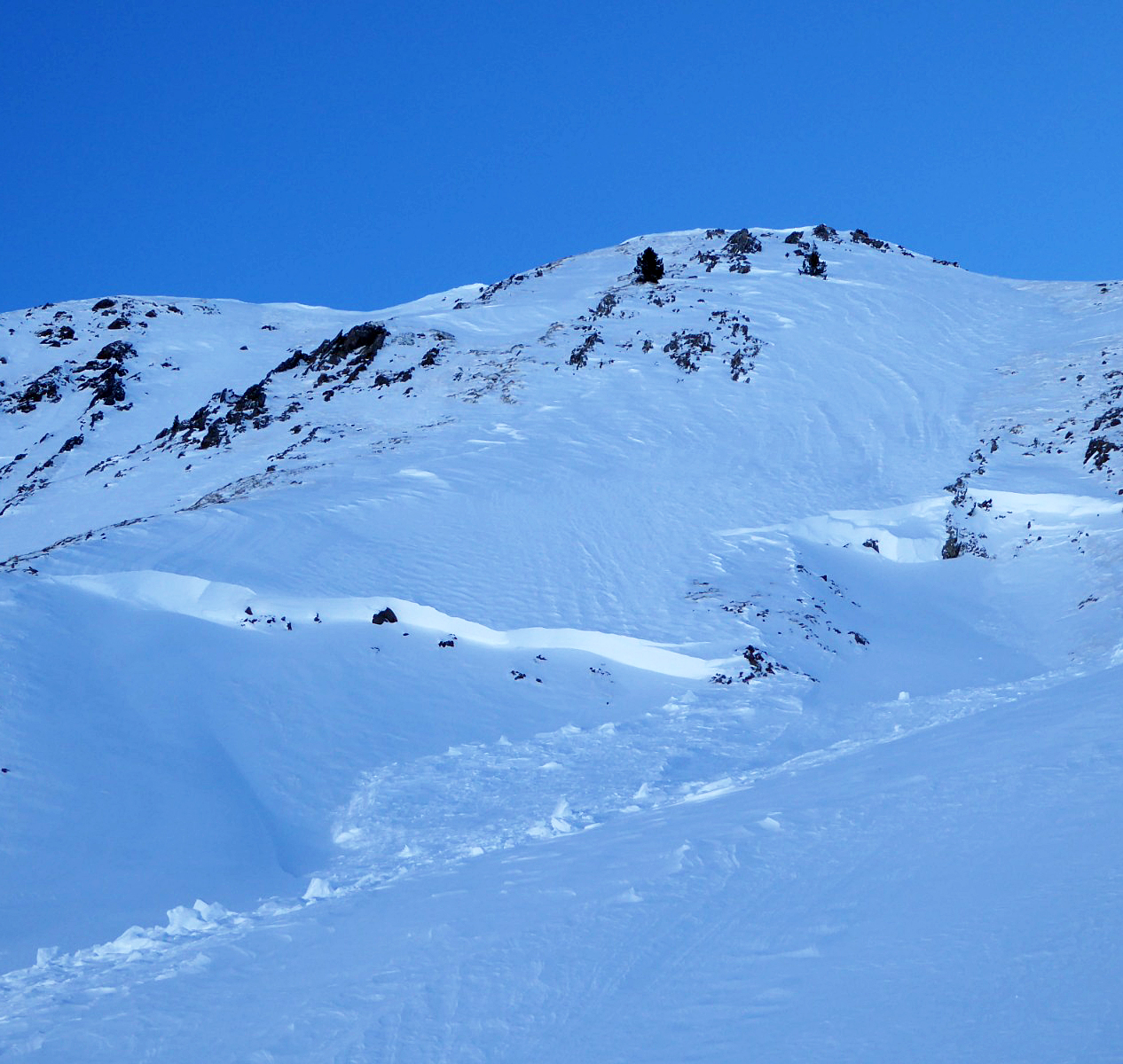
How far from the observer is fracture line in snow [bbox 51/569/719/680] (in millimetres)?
13305

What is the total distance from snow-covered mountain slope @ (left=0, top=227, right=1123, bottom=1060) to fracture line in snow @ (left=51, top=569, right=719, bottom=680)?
0.21ft

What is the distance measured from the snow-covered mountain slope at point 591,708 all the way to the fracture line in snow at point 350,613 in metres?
0.06

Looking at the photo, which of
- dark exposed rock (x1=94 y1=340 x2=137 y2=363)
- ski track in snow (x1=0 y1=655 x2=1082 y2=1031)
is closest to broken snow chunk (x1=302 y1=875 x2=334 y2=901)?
ski track in snow (x1=0 y1=655 x2=1082 y2=1031)

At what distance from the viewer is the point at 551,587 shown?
51.1ft

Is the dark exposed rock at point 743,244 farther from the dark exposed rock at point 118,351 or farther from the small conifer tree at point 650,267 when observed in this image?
the dark exposed rock at point 118,351

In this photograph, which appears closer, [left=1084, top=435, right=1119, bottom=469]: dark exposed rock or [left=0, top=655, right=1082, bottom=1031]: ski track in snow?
[left=0, top=655, right=1082, bottom=1031]: ski track in snow

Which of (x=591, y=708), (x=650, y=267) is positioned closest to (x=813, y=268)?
(x=650, y=267)

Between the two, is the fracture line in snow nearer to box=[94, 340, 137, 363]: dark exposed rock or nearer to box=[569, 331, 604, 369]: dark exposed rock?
box=[569, 331, 604, 369]: dark exposed rock

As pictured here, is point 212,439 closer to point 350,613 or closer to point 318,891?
point 350,613

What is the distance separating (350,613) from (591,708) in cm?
393

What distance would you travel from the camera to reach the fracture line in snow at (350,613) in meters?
13.3

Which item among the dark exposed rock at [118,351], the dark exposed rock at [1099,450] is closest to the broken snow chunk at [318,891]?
the dark exposed rock at [1099,450]

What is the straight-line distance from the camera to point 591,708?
40.3 ft

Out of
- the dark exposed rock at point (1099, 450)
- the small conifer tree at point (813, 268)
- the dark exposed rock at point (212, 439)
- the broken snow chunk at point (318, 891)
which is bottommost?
the broken snow chunk at point (318, 891)
